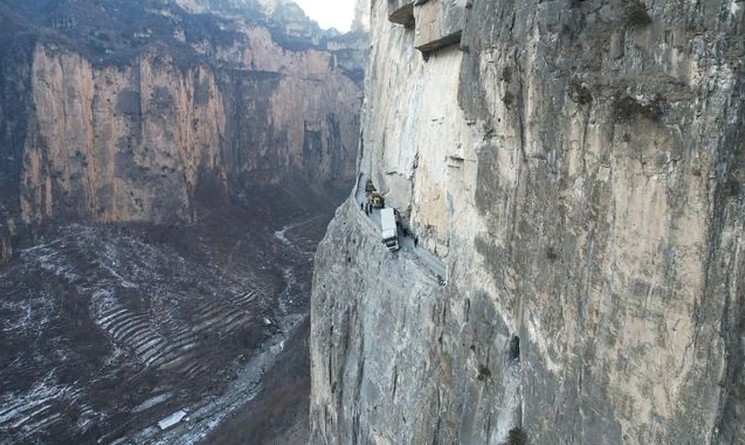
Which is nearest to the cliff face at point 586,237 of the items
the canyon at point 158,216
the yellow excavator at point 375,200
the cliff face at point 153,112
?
the yellow excavator at point 375,200

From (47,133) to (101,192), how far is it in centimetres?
756

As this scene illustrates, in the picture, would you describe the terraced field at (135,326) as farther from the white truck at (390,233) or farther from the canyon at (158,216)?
the white truck at (390,233)

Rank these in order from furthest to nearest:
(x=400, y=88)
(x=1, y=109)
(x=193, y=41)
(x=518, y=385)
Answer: (x=193, y=41)
(x=1, y=109)
(x=400, y=88)
(x=518, y=385)

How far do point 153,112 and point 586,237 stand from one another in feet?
204

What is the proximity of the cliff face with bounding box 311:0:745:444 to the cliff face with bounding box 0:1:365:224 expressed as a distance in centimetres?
5186

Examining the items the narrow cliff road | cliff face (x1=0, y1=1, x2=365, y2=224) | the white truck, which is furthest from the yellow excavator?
cliff face (x1=0, y1=1, x2=365, y2=224)

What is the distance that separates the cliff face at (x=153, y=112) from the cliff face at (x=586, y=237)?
170 ft

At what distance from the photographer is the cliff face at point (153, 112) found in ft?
186

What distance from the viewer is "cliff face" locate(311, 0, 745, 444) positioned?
24.3ft

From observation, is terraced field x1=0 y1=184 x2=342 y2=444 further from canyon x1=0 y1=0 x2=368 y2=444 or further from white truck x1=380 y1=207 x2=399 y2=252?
white truck x1=380 y1=207 x2=399 y2=252

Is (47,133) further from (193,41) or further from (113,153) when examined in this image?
(193,41)

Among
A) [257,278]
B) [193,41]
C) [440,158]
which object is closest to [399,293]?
[440,158]

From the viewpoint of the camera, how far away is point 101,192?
59.7m

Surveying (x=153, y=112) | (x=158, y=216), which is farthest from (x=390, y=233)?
(x=153, y=112)
